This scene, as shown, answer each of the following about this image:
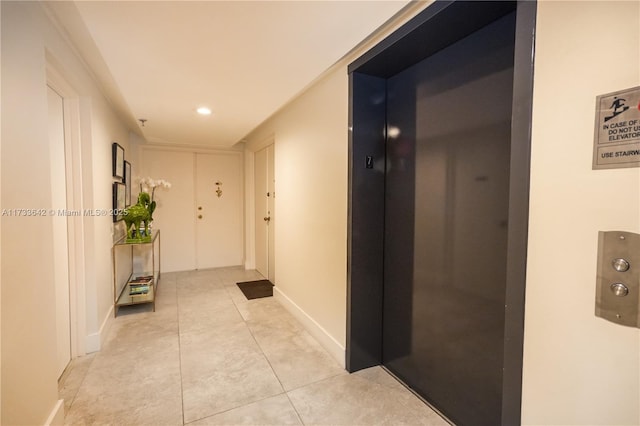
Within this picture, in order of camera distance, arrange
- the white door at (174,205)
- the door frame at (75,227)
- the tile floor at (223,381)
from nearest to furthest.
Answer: the tile floor at (223,381) < the door frame at (75,227) < the white door at (174,205)

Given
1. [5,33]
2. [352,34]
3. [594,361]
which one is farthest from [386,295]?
[5,33]

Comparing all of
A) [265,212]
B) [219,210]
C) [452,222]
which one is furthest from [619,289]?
[219,210]

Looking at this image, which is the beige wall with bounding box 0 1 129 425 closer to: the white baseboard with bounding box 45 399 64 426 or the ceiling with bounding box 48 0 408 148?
the white baseboard with bounding box 45 399 64 426

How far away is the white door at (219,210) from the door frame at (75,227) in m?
2.74

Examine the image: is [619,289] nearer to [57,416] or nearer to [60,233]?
[57,416]

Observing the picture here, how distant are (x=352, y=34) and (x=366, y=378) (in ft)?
7.34

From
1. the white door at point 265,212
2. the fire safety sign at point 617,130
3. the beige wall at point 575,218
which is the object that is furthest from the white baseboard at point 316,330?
the fire safety sign at point 617,130

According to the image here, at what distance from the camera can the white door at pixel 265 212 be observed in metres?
4.26

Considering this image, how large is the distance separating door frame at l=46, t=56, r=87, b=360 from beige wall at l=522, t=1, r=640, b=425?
9.54 feet

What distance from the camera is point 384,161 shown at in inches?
85.4

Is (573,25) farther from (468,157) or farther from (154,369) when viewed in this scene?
(154,369)

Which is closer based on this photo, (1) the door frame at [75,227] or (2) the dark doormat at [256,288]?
(1) the door frame at [75,227]

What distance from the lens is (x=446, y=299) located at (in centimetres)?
173

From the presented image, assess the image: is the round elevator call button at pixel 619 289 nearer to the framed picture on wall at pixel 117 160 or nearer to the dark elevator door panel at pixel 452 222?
the dark elevator door panel at pixel 452 222
